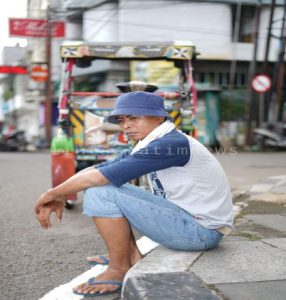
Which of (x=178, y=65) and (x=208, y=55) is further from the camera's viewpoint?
(x=208, y=55)

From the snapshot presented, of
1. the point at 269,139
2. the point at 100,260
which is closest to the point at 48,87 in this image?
the point at 269,139

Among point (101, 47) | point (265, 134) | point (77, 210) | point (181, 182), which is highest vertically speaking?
point (101, 47)

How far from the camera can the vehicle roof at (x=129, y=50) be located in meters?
6.83

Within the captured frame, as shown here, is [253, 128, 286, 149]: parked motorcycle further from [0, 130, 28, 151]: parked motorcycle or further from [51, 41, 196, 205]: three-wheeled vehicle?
[51, 41, 196, 205]: three-wheeled vehicle

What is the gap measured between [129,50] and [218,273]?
15.3 ft

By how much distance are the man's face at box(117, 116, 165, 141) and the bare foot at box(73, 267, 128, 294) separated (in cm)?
84

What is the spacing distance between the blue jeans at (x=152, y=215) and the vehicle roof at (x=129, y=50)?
4142 mm

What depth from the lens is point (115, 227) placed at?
9.54 feet

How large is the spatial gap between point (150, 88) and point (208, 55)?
50.6ft

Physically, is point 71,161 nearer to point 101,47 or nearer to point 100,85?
point 101,47

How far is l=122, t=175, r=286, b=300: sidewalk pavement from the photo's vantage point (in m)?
2.48

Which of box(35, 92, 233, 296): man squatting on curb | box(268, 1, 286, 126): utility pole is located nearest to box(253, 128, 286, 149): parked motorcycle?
box(268, 1, 286, 126): utility pole

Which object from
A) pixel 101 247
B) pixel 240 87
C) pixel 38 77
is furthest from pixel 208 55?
pixel 101 247

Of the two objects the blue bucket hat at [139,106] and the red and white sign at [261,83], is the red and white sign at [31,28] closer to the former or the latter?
the red and white sign at [261,83]
